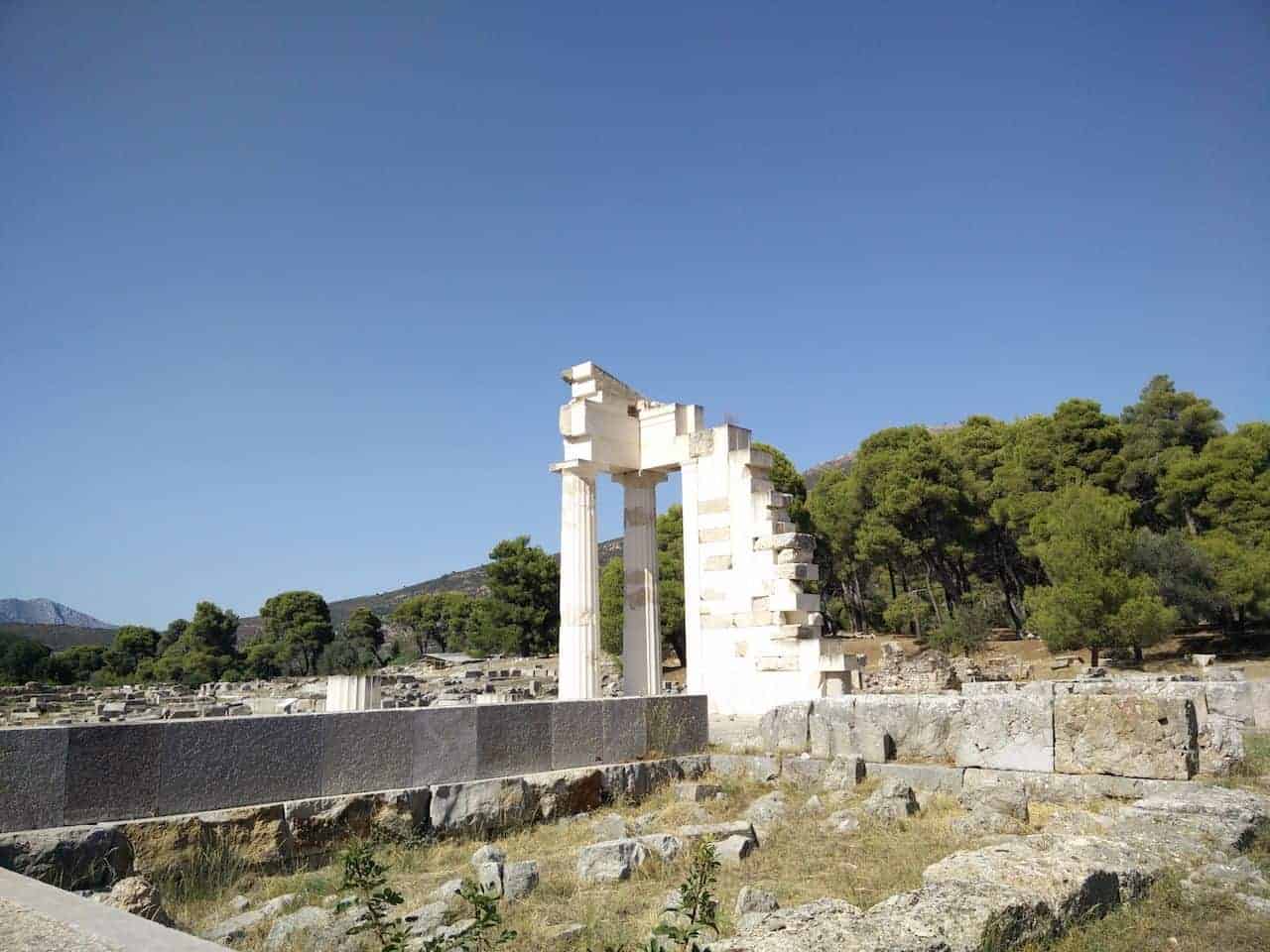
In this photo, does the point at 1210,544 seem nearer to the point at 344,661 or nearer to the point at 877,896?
the point at 877,896

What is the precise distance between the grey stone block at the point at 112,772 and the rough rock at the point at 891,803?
18.8ft

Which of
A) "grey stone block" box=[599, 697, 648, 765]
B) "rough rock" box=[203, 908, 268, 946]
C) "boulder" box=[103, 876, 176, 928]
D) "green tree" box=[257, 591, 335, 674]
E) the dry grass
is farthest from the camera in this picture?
"green tree" box=[257, 591, 335, 674]

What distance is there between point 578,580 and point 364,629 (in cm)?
5786

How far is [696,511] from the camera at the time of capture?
15.9 metres

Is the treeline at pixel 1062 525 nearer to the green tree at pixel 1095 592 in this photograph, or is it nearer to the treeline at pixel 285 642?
the green tree at pixel 1095 592

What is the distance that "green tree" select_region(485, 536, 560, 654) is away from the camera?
54.8 metres

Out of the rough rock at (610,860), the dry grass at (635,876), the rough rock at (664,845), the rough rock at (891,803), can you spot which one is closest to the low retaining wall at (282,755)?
the dry grass at (635,876)

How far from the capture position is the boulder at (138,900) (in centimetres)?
525

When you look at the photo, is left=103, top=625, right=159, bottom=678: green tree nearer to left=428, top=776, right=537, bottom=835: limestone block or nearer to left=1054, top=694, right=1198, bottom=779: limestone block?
left=428, top=776, right=537, bottom=835: limestone block

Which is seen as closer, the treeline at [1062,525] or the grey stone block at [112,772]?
the grey stone block at [112,772]

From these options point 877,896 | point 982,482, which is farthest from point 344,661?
point 877,896

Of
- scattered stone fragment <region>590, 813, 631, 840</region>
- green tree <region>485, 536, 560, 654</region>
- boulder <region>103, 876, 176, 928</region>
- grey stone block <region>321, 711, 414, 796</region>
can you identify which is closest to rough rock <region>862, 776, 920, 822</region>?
scattered stone fragment <region>590, 813, 631, 840</region>

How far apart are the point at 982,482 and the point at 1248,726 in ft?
100

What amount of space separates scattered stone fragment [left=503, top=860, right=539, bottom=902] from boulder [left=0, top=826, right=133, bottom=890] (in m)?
2.61
